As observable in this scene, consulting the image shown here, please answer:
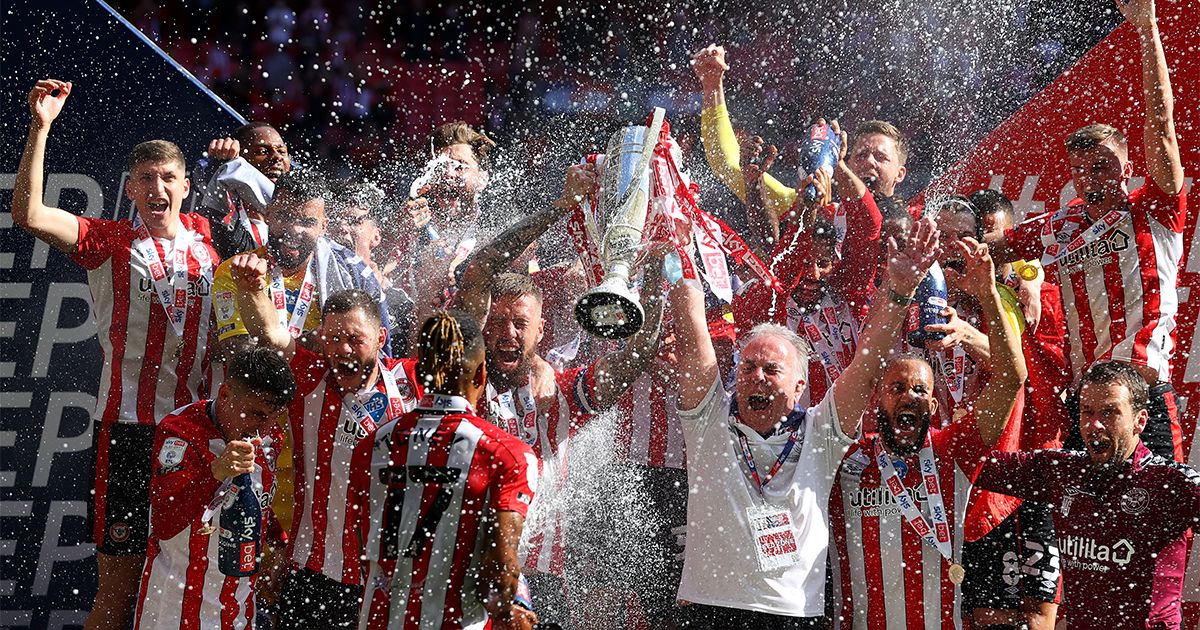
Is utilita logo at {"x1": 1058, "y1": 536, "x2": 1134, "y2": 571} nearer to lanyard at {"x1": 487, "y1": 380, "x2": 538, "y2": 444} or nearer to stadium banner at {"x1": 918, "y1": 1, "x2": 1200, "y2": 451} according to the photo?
stadium banner at {"x1": 918, "y1": 1, "x2": 1200, "y2": 451}

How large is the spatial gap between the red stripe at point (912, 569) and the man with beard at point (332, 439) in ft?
5.34

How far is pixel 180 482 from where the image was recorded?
407 centimetres

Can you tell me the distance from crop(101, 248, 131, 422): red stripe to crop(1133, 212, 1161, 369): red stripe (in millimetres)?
3675

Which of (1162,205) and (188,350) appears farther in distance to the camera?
(188,350)

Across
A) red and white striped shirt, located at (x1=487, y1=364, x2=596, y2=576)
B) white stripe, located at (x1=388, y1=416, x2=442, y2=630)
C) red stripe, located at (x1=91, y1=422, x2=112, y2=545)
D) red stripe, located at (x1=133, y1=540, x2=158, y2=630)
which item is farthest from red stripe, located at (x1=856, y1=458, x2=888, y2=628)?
red stripe, located at (x1=91, y1=422, x2=112, y2=545)

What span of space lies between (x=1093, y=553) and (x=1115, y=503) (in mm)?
179

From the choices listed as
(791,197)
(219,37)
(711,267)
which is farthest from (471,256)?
(219,37)

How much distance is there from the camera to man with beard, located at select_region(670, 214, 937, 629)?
3.94m

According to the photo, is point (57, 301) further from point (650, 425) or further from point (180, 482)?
point (650, 425)

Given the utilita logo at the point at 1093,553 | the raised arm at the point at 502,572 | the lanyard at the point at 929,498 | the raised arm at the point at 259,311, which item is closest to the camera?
the raised arm at the point at 502,572

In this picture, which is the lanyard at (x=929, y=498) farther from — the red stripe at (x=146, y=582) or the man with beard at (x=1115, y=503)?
the red stripe at (x=146, y=582)

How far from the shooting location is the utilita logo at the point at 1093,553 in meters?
4.16

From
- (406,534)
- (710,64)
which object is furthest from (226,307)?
(710,64)

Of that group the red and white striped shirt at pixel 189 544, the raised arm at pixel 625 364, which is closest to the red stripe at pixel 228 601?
the red and white striped shirt at pixel 189 544
